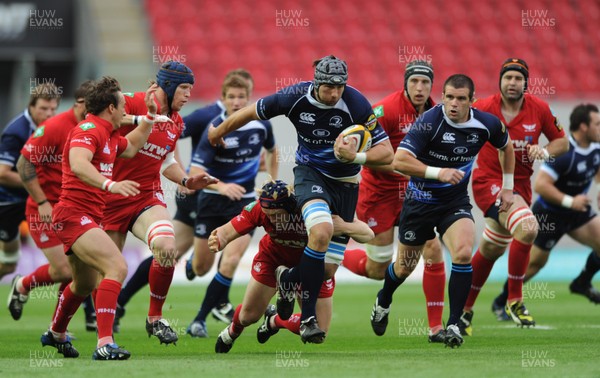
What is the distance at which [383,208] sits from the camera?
1108 centimetres

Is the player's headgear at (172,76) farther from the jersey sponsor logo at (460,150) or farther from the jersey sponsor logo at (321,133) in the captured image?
the jersey sponsor logo at (460,150)

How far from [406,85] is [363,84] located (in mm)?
12689

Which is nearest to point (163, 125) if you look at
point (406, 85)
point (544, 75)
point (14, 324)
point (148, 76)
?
point (406, 85)

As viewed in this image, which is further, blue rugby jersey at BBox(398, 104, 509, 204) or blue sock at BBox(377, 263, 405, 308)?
blue sock at BBox(377, 263, 405, 308)

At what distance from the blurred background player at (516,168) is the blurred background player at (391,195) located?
871 millimetres

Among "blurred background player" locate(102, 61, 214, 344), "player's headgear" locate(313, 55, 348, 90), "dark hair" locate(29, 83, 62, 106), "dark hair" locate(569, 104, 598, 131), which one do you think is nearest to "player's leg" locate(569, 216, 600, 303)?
"dark hair" locate(569, 104, 598, 131)

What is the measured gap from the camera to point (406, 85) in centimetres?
1055

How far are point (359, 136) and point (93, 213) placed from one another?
228cm

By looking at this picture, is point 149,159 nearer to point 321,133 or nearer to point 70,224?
point 70,224

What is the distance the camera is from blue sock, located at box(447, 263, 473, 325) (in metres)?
9.23

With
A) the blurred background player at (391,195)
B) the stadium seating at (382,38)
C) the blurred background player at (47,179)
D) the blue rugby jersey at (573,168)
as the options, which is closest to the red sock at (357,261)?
the blurred background player at (391,195)

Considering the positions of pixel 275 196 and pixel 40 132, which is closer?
pixel 275 196

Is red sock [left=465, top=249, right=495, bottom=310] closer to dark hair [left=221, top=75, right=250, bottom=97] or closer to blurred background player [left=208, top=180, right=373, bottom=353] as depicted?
blurred background player [left=208, top=180, right=373, bottom=353]

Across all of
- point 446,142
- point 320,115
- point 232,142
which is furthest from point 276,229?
point 232,142
